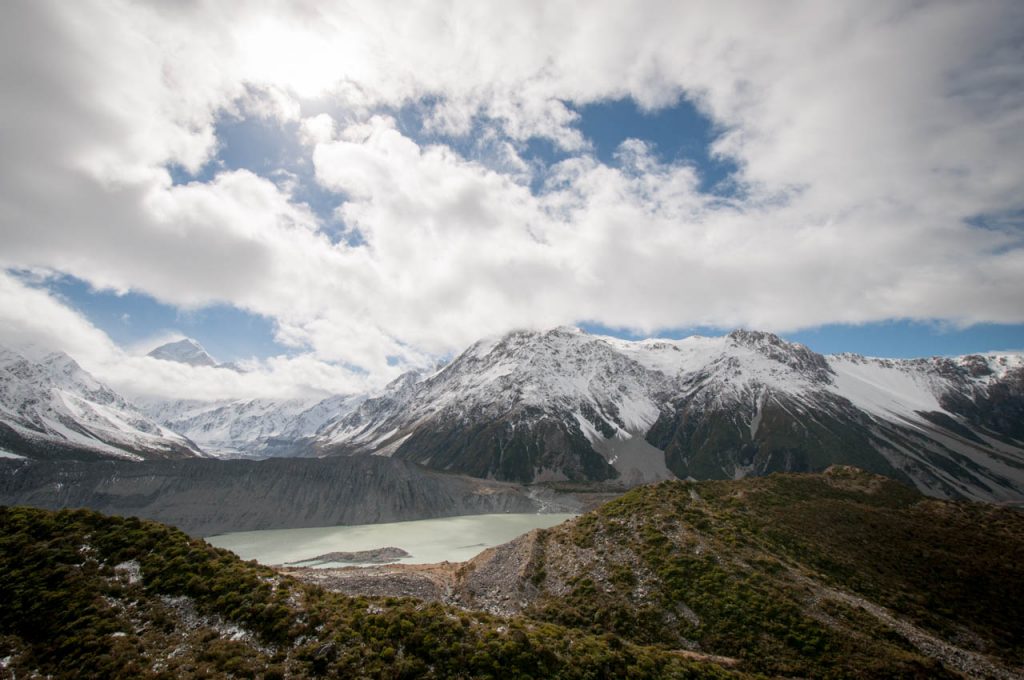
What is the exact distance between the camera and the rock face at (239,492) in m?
127

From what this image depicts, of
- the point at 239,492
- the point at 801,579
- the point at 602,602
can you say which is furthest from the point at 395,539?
the point at 801,579

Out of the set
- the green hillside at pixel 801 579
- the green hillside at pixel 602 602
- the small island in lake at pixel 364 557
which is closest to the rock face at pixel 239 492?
the small island in lake at pixel 364 557

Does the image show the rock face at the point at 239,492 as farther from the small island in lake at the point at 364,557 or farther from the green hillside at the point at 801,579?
the green hillside at the point at 801,579

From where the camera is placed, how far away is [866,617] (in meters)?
26.9

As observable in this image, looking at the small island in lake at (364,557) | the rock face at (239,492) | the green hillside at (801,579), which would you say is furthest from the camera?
the rock face at (239,492)

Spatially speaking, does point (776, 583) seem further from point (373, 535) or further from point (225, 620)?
point (373, 535)

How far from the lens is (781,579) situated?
101 ft

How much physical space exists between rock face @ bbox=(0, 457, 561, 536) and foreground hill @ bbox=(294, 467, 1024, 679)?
9949 centimetres

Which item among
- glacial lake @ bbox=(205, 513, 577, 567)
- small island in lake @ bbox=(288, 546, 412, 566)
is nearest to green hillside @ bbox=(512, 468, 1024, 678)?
small island in lake @ bbox=(288, 546, 412, 566)

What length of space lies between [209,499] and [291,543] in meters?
43.4

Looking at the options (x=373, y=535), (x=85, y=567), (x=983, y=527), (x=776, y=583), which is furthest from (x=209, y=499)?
(x=983, y=527)

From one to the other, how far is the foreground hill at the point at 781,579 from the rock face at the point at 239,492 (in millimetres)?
99494

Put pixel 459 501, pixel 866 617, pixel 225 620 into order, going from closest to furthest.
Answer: pixel 225 620, pixel 866 617, pixel 459 501

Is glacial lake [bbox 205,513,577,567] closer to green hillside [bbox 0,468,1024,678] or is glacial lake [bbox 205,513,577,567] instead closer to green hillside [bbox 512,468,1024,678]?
green hillside [bbox 512,468,1024,678]
